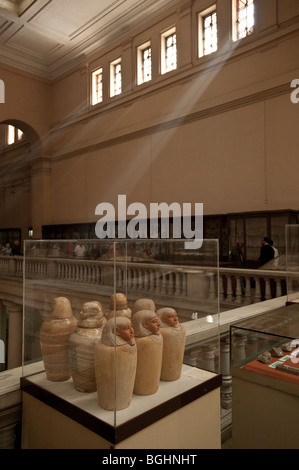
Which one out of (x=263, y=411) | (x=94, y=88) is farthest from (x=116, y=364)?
(x=94, y=88)

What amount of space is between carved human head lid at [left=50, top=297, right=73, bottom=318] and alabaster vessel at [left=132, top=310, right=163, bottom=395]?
1.12 ft

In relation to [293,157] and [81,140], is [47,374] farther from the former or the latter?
[81,140]

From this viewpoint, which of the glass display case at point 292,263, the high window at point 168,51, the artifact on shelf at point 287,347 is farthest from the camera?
the high window at point 168,51

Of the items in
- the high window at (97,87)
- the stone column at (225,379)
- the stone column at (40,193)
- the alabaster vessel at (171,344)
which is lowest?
the stone column at (225,379)

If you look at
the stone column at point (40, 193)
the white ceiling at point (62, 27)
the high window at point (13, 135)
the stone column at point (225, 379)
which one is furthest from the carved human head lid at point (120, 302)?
the high window at point (13, 135)

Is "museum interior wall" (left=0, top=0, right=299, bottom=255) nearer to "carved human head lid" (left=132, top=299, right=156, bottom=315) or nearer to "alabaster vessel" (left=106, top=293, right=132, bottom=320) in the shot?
"carved human head lid" (left=132, top=299, right=156, bottom=315)

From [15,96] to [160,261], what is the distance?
18654 mm

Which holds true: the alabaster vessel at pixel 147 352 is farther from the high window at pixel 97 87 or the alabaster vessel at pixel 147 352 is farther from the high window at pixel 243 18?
the high window at pixel 97 87

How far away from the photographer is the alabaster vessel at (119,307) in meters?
1.85

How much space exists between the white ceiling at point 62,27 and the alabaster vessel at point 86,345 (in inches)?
573

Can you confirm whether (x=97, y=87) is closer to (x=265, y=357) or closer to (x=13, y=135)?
(x=13, y=135)

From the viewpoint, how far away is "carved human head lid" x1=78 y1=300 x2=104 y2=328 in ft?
6.09

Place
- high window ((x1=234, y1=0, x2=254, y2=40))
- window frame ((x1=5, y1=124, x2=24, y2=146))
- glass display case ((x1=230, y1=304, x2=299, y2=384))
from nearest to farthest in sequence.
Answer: glass display case ((x1=230, y1=304, x2=299, y2=384))
high window ((x1=234, y1=0, x2=254, y2=40))
window frame ((x1=5, y1=124, x2=24, y2=146))

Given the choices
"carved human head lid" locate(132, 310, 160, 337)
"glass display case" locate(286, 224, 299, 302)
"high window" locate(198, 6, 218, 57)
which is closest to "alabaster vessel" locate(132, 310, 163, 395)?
"carved human head lid" locate(132, 310, 160, 337)
